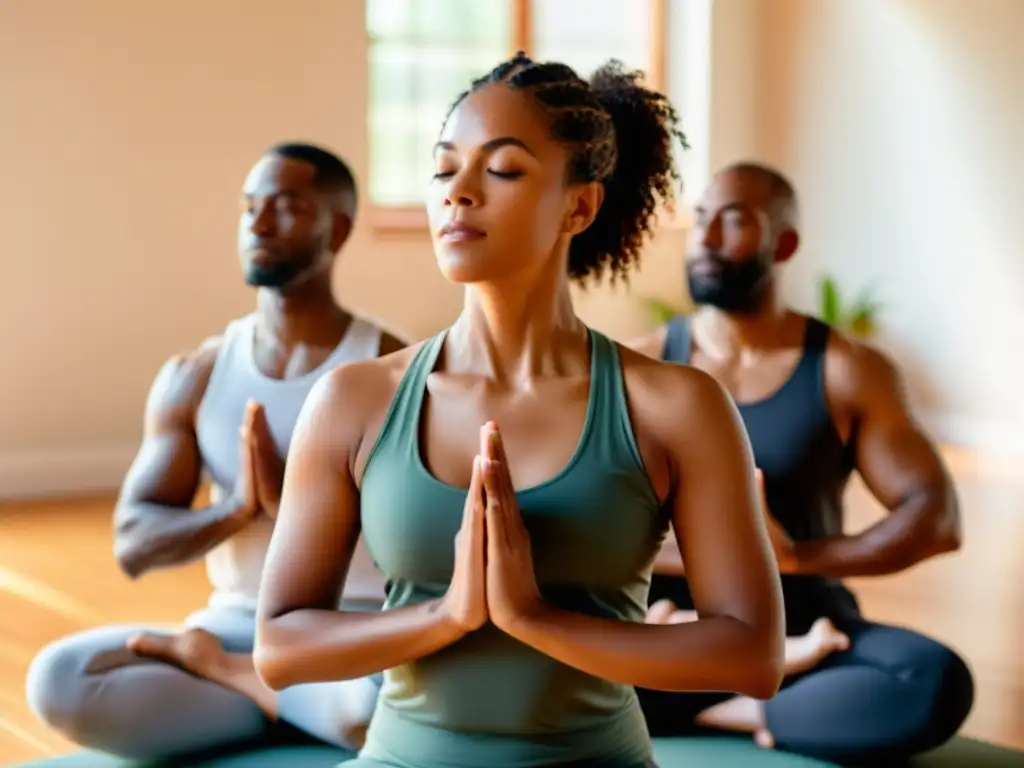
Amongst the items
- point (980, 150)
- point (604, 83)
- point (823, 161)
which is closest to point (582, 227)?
point (604, 83)

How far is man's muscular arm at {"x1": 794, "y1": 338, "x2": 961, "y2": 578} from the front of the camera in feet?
7.41

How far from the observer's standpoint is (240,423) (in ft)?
7.73

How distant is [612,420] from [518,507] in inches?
5.3

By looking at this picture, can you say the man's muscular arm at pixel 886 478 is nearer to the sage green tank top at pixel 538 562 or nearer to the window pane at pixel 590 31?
the sage green tank top at pixel 538 562

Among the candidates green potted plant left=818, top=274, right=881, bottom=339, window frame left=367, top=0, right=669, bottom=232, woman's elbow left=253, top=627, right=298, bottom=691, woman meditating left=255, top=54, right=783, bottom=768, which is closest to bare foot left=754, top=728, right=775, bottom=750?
woman meditating left=255, top=54, right=783, bottom=768

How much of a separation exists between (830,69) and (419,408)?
625cm

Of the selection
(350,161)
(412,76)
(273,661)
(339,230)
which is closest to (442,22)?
(412,76)

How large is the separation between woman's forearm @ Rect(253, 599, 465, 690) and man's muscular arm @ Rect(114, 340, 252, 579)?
2.95 feet

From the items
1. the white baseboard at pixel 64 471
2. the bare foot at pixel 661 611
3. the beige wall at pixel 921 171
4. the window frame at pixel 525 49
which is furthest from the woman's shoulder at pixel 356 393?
the beige wall at pixel 921 171

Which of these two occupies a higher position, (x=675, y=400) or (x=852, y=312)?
(x=675, y=400)

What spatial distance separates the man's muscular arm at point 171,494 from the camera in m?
2.20

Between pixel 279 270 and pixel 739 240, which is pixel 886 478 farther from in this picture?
pixel 279 270

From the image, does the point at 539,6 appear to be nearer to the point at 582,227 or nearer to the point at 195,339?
the point at 195,339

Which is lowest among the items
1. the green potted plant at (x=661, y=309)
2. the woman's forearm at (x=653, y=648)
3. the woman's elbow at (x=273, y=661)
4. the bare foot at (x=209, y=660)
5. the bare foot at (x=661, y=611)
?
the green potted plant at (x=661, y=309)
